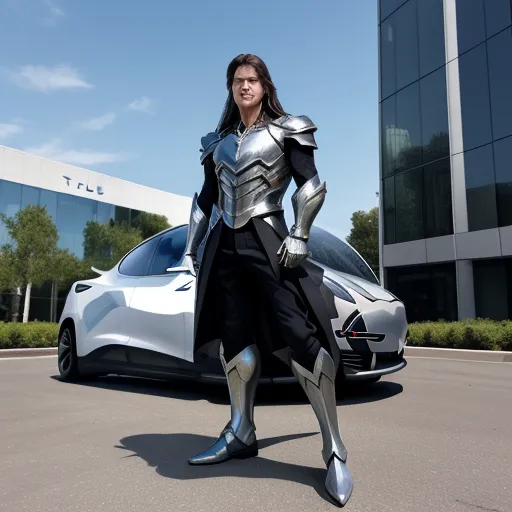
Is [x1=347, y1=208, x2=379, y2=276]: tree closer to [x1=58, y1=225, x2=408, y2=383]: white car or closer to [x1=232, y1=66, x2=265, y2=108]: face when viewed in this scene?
[x1=58, y1=225, x2=408, y2=383]: white car

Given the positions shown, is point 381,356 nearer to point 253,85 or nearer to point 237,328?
point 237,328

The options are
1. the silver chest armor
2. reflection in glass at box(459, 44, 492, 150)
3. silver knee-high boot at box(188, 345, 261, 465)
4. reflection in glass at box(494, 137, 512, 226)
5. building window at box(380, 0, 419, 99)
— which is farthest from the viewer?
building window at box(380, 0, 419, 99)

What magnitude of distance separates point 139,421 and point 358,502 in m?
2.21

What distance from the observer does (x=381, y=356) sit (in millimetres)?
4719

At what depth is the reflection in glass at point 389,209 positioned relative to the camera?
78.2 feet

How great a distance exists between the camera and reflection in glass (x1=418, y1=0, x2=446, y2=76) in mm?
21859

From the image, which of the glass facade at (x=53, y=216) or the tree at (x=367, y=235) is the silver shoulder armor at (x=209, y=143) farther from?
the tree at (x=367, y=235)

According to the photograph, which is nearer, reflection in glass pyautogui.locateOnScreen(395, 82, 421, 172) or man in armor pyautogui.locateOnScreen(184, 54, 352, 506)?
man in armor pyautogui.locateOnScreen(184, 54, 352, 506)

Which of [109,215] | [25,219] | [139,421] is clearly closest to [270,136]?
[139,421]

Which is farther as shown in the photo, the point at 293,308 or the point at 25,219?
the point at 25,219

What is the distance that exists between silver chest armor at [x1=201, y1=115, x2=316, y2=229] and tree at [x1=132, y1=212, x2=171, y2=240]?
32.8m

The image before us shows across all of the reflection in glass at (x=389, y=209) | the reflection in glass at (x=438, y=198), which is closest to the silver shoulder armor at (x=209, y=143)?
the reflection in glass at (x=438, y=198)

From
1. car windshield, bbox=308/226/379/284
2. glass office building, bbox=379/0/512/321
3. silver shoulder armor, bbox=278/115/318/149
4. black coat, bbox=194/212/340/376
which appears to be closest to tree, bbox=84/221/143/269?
glass office building, bbox=379/0/512/321

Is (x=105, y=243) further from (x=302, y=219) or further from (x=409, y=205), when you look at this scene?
(x=302, y=219)
